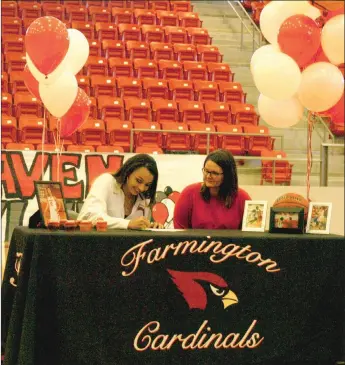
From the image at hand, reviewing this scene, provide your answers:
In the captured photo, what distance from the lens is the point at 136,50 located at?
10.9m

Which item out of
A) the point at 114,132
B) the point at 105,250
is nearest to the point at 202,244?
the point at 105,250

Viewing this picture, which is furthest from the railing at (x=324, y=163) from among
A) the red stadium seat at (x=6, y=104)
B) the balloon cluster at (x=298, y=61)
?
the red stadium seat at (x=6, y=104)

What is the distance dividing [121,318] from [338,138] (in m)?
7.38

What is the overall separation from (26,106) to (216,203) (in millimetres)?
5666

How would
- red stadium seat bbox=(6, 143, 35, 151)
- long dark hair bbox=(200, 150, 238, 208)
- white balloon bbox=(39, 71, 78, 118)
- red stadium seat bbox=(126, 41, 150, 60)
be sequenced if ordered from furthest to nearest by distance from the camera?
1. red stadium seat bbox=(126, 41, 150, 60)
2. red stadium seat bbox=(6, 143, 35, 151)
3. white balloon bbox=(39, 71, 78, 118)
4. long dark hair bbox=(200, 150, 238, 208)

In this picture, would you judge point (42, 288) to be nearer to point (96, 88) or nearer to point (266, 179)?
point (266, 179)

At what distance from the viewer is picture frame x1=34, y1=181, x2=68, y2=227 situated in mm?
3199

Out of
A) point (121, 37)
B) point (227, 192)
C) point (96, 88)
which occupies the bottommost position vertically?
point (227, 192)

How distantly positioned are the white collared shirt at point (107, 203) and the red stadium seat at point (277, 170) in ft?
14.1

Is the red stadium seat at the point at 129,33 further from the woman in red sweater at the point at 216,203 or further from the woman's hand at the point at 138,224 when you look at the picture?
the woman's hand at the point at 138,224

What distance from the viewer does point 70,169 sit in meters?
6.47

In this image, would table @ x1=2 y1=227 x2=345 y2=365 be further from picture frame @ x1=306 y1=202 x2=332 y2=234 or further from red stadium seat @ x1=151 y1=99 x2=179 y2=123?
red stadium seat @ x1=151 y1=99 x2=179 y2=123

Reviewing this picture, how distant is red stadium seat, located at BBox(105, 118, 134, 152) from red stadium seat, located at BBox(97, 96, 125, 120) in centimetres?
54

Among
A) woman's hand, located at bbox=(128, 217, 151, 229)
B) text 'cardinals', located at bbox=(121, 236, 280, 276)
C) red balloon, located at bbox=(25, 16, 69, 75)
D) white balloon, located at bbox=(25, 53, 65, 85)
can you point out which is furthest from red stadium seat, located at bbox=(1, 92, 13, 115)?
text 'cardinals', located at bbox=(121, 236, 280, 276)
